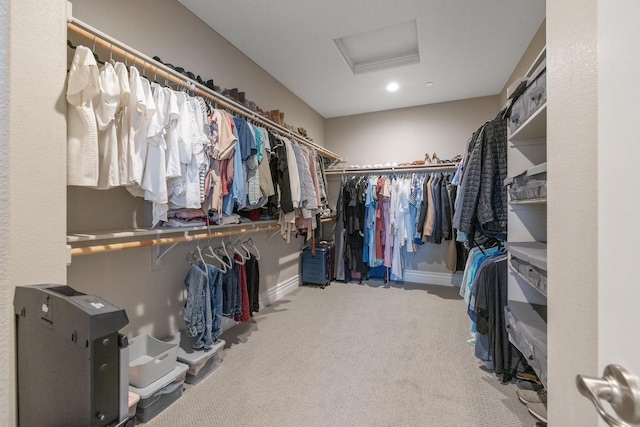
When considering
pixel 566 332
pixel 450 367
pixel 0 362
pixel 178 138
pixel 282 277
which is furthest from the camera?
pixel 282 277

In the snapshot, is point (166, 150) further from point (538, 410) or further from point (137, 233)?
point (538, 410)

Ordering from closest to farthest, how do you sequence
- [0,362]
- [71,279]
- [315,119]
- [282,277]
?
[0,362] → [71,279] → [282,277] → [315,119]

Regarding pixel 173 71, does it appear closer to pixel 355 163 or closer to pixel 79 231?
pixel 79 231

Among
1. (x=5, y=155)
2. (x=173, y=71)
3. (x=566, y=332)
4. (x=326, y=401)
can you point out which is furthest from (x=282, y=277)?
(x=566, y=332)

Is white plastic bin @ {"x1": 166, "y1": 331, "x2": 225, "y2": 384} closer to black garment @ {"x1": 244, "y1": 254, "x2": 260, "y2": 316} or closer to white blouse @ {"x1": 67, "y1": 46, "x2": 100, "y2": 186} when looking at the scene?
black garment @ {"x1": 244, "y1": 254, "x2": 260, "y2": 316}

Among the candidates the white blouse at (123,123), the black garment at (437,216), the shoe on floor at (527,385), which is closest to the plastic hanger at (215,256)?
the white blouse at (123,123)

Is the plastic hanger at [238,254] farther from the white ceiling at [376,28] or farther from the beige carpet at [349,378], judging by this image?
the white ceiling at [376,28]

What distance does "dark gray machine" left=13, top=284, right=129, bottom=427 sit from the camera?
26.5 inches

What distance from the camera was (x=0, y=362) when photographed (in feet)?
2.64

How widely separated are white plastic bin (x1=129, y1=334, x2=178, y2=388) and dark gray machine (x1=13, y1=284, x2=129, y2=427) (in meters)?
0.59

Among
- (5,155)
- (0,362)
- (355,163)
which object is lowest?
(0,362)

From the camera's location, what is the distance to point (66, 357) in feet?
2.37

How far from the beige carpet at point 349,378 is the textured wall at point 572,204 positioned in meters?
1.02

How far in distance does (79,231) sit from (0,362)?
795mm
